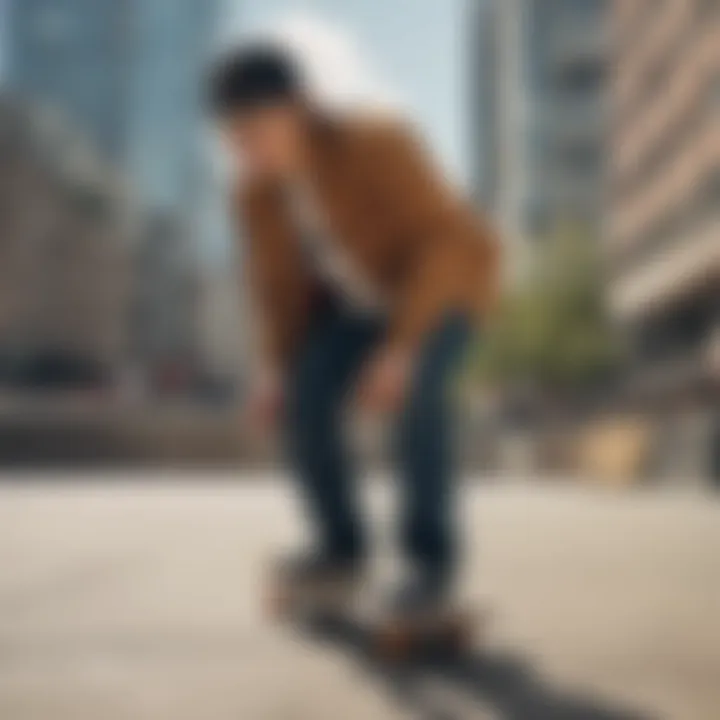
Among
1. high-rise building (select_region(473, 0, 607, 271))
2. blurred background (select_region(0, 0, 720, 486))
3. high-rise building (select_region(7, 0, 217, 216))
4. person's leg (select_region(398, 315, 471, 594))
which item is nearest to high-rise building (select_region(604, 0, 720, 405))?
blurred background (select_region(0, 0, 720, 486))

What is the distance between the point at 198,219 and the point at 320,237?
582 millimetres

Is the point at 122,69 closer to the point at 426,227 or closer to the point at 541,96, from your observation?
the point at 426,227

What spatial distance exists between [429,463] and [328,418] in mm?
173

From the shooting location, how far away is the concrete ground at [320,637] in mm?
808

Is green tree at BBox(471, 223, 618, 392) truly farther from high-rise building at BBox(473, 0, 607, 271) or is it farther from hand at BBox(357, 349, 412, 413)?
hand at BBox(357, 349, 412, 413)

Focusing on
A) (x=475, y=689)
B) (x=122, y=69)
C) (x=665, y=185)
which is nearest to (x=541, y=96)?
(x=122, y=69)

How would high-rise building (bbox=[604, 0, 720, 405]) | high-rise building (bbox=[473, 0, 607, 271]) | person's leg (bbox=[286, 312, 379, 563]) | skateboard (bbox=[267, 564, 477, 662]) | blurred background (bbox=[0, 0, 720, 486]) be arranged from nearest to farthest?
1. skateboard (bbox=[267, 564, 477, 662])
2. person's leg (bbox=[286, 312, 379, 563])
3. blurred background (bbox=[0, 0, 720, 486])
4. high-rise building (bbox=[473, 0, 607, 271])
5. high-rise building (bbox=[604, 0, 720, 405])

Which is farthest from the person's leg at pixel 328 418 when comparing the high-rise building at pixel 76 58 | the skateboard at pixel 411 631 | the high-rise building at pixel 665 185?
the high-rise building at pixel 665 185

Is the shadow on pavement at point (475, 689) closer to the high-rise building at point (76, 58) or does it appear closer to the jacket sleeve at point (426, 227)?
the jacket sleeve at point (426, 227)

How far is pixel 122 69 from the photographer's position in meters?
2.19

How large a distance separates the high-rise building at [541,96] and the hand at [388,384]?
439cm

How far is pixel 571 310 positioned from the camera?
1141 centimetres

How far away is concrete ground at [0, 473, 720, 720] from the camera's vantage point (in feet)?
2.65

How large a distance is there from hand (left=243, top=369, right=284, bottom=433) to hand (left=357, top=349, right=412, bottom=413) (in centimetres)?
22
